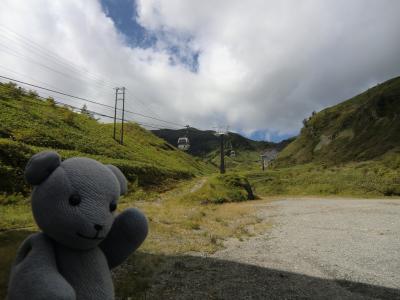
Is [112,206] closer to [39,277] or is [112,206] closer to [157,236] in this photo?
[39,277]

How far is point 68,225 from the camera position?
3332 millimetres

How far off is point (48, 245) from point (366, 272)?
22.7 ft

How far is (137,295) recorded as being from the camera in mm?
6188

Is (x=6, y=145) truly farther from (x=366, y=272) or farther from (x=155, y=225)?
(x=366, y=272)

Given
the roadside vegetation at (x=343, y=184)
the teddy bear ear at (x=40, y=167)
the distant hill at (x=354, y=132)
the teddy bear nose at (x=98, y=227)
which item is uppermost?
the distant hill at (x=354, y=132)

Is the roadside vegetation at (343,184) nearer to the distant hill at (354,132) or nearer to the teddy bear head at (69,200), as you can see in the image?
the distant hill at (354,132)

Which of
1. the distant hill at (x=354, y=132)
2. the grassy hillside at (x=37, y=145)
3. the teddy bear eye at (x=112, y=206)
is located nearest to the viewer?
the teddy bear eye at (x=112, y=206)

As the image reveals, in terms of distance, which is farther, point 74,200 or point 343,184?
point 343,184

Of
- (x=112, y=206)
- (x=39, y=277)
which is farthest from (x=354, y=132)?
(x=39, y=277)

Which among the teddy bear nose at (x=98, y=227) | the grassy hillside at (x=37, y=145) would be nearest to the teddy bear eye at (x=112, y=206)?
the teddy bear nose at (x=98, y=227)

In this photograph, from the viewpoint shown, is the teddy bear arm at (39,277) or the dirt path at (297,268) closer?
the teddy bear arm at (39,277)

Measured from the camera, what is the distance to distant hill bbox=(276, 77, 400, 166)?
5878 cm

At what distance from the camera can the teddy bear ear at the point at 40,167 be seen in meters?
3.44

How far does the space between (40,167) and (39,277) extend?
43.0 inches
